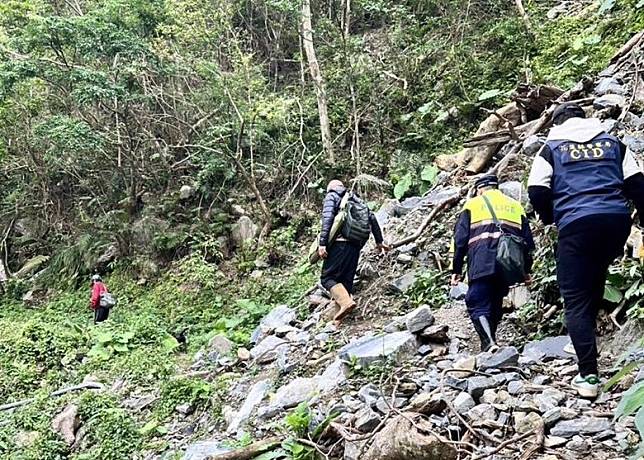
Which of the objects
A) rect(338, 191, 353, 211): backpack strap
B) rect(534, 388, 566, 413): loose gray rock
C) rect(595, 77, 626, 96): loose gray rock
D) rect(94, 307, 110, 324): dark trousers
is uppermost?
rect(595, 77, 626, 96): loose gray rock

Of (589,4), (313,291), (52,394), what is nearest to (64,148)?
(52,394)

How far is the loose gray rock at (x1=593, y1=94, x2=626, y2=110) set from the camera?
651cm

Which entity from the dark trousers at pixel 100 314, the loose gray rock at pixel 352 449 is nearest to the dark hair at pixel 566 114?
the loose gray rock at pixel 352 449

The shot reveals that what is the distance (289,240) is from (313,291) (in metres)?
4.29

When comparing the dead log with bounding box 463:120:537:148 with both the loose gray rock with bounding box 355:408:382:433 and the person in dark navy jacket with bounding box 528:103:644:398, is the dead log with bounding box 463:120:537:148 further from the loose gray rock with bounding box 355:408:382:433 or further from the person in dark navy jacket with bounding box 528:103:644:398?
the loose gray rock with bounding box 355:408:382:433

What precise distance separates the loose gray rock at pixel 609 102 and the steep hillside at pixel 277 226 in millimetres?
44

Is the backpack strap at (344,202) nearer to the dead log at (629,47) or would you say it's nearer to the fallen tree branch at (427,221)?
Result: the fallen tree branch at (427,221)

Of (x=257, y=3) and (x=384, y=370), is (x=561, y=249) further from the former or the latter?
(x=257, y=3)

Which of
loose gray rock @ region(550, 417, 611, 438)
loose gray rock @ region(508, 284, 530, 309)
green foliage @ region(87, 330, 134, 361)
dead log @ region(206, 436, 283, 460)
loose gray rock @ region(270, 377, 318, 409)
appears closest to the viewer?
loose gray rock @ region(550, 417, 611, 438)

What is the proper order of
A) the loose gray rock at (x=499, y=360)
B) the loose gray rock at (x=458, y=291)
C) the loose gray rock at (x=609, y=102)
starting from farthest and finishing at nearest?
the loose gray rock at (x=609, y=102), the loose gray rock at (x=458, y=291), the loose gray rock at (x=499, y=360)

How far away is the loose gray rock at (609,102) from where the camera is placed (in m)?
6.51

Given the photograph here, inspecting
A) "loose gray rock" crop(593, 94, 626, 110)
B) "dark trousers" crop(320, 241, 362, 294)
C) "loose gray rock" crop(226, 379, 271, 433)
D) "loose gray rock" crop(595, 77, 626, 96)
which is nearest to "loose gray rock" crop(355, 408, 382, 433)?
"loose gray rock" crop(226, 379, 271, 433)

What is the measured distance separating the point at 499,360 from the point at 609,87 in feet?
14.7

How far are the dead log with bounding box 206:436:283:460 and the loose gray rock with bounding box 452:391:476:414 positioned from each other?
1342 millimetres
